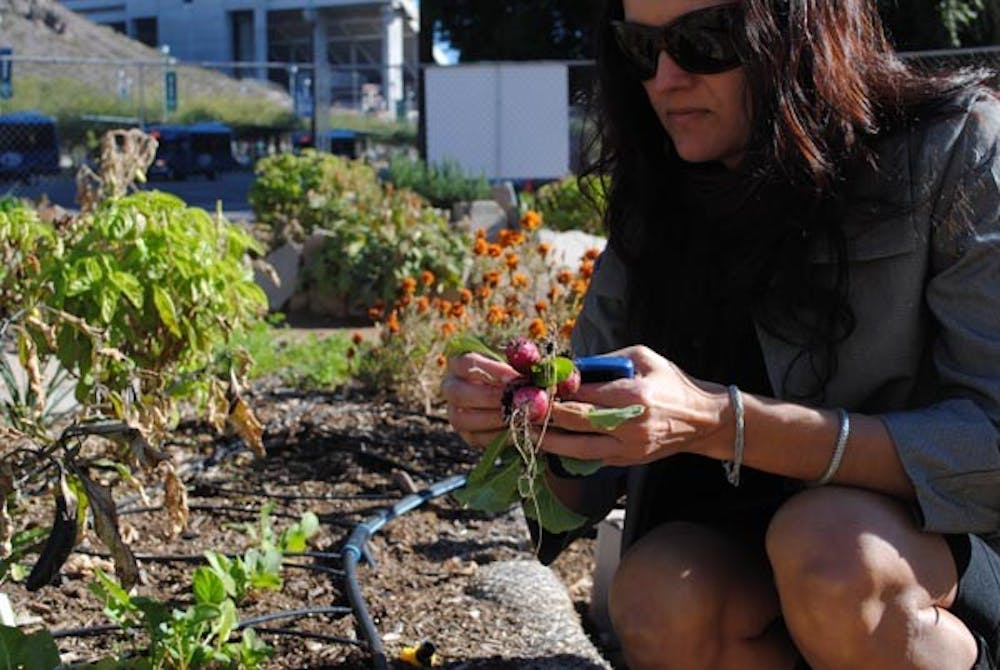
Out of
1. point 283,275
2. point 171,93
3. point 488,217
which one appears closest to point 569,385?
point 283,275

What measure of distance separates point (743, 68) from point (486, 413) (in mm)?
634

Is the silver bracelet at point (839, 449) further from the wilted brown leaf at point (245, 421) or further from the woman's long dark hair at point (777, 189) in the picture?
the wilted brown leaf at point (245, 421)

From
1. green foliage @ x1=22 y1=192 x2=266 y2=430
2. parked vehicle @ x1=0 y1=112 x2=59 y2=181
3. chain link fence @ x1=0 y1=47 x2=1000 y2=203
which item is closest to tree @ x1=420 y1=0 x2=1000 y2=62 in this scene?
chain link fence @ x1=0 y1=47 x2=1000 y2=203

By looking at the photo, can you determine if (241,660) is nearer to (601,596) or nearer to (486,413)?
(486,413)

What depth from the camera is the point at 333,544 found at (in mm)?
3217

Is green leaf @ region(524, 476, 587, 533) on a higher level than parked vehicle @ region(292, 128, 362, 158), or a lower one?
lower

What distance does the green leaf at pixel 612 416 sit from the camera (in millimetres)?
1698

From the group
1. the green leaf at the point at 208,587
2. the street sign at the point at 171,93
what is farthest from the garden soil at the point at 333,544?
the street sign at the point at 171,93

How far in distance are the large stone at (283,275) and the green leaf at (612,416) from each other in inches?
243

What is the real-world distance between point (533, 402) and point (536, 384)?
0.04 m

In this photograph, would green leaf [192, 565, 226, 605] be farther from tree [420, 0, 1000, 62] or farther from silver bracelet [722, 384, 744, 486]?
tree [420, 0, 1000, 62]

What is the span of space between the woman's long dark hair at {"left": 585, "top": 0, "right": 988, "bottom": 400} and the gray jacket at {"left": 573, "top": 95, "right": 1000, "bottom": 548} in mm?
32

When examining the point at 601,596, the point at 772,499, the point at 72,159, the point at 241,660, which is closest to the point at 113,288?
the point at 241,660

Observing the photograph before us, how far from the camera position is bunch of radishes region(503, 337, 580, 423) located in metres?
1.75
